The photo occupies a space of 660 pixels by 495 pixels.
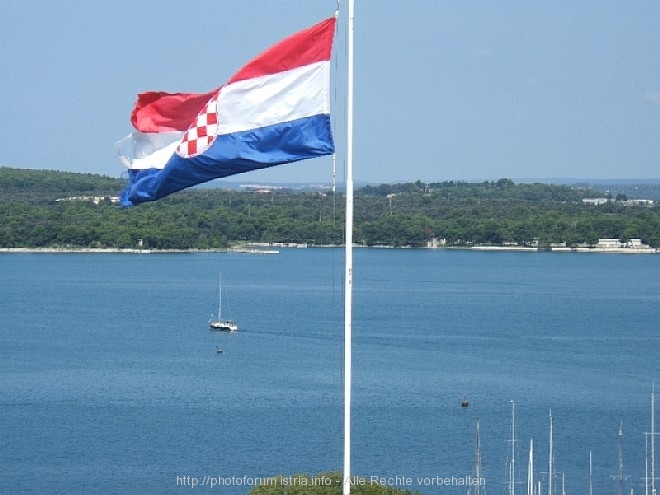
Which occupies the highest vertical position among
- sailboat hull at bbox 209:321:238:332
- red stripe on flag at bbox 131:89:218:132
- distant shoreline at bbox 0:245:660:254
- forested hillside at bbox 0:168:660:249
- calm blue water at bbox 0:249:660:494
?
red stripe on flag at bbox 131:89:218:132

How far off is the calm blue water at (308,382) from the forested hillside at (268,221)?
142 ft

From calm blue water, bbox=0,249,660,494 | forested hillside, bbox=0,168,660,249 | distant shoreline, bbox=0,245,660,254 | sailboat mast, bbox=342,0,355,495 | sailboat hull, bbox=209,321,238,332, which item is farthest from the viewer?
distant shoreline, bbox=0,245,660,254

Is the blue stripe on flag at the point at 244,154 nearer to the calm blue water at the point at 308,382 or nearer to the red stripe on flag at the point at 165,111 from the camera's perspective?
the red stripe on flag at the point at 165,111

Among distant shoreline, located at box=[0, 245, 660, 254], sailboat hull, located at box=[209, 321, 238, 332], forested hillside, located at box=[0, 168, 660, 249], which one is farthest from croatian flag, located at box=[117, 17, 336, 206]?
distant shoreline, located at box=[0, 245, 660, 254]

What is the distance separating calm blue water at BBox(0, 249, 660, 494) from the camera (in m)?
36.7

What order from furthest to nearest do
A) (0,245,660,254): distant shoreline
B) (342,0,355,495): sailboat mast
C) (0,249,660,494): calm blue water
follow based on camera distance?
(0,245,660,254): distant shoreline, (0,249,660,494): calm blue water, (342,0,355,495): sailboat mast

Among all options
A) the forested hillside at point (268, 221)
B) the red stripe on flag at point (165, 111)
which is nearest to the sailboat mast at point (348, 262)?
the red stripe on flag at point (165, 111)

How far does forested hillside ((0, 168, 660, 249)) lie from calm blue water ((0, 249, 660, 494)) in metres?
43.2

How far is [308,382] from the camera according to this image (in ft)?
168

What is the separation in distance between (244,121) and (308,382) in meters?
39.2

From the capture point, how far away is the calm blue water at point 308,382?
3669cm

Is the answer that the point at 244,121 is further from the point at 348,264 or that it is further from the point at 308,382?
the point at 308,382

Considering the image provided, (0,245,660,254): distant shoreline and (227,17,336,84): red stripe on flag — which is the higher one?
(227,17,336,84): red stripe on flag

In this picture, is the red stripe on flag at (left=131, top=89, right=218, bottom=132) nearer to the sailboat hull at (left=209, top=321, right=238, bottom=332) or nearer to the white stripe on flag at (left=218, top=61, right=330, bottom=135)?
the white stripe on flag at (left=218, top=61, right=330, bottom=135)
